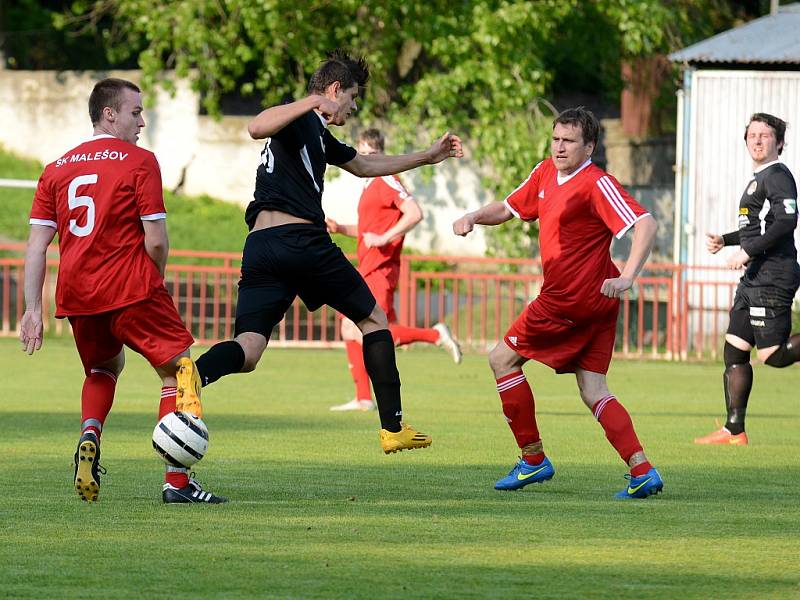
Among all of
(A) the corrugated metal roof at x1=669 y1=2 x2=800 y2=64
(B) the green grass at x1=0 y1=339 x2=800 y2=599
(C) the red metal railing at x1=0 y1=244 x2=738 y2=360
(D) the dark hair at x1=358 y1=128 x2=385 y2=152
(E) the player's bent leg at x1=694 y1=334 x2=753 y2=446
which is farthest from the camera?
(A) the corrugated metal roof at x1=669 y1=2 x2=800 y2=64

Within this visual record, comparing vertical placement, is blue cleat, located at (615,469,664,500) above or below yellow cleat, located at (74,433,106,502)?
below

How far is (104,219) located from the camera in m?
7.11

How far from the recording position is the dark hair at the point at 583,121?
782 cm

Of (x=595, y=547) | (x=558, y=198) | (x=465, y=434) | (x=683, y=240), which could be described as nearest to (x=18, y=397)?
(x=465, y=434)

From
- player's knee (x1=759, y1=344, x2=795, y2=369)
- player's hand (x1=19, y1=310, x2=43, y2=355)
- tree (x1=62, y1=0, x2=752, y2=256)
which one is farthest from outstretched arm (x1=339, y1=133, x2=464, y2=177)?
tree (x1=62, y1=0, x2=752, y2=256)

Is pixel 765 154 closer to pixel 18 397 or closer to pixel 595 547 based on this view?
pixel 595 547

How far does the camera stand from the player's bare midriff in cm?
781

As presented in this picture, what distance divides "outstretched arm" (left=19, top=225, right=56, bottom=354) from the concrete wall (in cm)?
2032

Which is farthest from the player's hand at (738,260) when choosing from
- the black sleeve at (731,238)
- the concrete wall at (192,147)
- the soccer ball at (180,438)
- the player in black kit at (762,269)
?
the concrete wall at (192,147)

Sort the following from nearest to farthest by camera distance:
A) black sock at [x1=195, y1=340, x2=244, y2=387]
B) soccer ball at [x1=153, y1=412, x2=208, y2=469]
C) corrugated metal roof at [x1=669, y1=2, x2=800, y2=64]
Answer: soccer ball at [x1=153, y1=412, x2=208, y2=469], black sock at [x1=195, y1=340, x2=244, y2=387], corrugated metal roof at [x1=669, y1=2, x2=800, y2=64]

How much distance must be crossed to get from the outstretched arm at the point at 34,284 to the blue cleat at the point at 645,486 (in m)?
2.78

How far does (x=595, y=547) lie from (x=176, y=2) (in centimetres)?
2044

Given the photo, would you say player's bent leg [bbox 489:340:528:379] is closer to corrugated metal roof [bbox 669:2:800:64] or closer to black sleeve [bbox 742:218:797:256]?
black sleeve [bbox 742:218:797:256]

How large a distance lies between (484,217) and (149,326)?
187 cm
